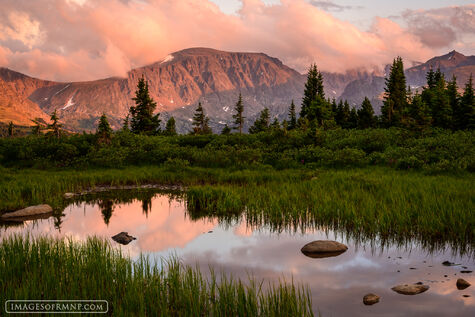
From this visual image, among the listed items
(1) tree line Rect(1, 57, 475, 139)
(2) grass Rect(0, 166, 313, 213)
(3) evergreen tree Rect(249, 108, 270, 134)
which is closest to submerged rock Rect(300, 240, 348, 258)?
(2) grass Rect(0, 166, 313, 213)

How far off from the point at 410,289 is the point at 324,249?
2890 millimetres

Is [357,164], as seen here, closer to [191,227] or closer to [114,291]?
[191,227]

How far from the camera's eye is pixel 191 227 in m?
13.4

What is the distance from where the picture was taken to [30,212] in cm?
1489

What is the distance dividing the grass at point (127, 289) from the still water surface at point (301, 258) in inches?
49.0

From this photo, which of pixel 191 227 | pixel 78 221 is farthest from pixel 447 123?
pixel 78 221

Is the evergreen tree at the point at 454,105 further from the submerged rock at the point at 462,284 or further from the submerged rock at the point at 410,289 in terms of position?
the submerged rock at the point at 410,289

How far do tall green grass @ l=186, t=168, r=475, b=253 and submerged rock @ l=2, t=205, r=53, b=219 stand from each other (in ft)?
20.9

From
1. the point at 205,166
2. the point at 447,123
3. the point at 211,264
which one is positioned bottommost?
the point at 211,264

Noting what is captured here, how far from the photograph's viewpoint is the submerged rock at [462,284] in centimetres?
746

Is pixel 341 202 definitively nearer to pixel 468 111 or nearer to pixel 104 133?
pixel 104 133

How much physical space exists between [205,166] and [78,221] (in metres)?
15.7

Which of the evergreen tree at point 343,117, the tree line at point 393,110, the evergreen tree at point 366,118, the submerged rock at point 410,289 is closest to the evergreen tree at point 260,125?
the tree line at point 393,110

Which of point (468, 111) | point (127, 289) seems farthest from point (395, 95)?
point (127, 289)
